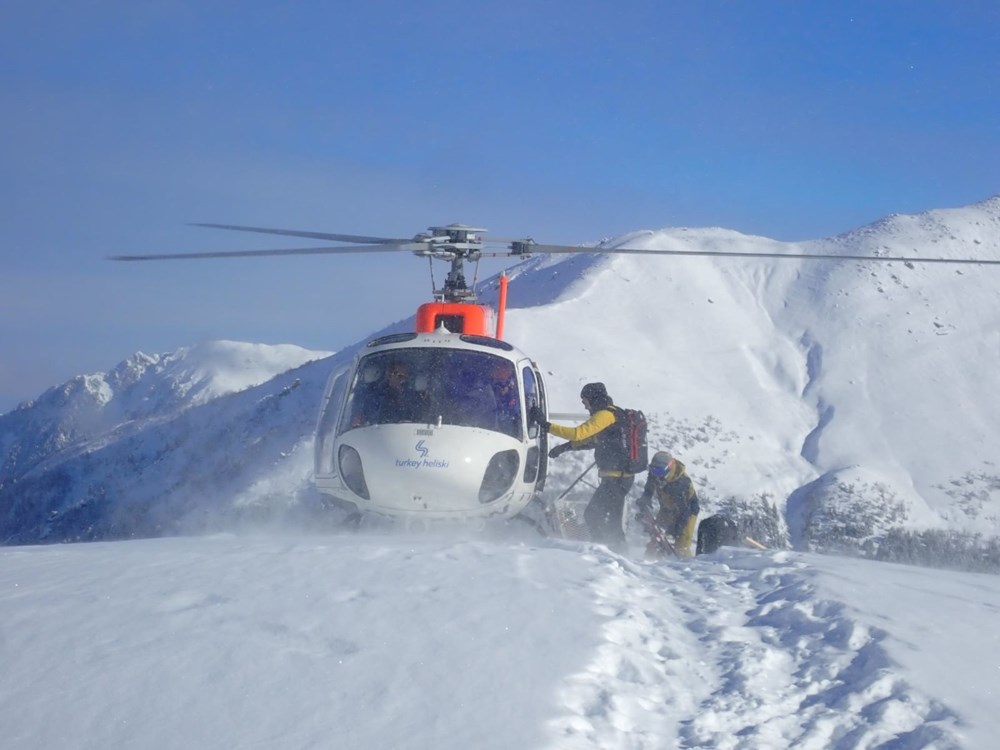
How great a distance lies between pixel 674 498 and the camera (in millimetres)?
9617

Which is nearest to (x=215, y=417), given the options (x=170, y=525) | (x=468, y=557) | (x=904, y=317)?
(x=170, y=525)

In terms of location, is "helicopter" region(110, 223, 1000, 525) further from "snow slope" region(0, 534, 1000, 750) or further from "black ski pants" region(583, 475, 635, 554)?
"snow slope" region(0, 534, 1000, 750)

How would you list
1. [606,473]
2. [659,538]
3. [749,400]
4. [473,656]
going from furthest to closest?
[749,400] < [606,473] < [659,538] < [473,656]

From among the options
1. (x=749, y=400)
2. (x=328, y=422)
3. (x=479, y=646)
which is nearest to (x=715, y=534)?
(x=328, y=422)

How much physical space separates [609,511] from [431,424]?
8.62 feet

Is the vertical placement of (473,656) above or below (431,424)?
below

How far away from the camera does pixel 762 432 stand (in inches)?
1065

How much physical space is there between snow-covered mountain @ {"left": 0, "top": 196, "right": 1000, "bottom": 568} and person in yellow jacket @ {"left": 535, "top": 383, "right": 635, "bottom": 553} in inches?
396

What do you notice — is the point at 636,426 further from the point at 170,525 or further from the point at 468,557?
the point at 170,525

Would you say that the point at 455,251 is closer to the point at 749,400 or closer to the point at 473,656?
the point at 473,656

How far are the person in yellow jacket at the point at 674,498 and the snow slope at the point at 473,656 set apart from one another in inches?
138

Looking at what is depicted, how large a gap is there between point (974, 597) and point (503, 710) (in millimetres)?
3714

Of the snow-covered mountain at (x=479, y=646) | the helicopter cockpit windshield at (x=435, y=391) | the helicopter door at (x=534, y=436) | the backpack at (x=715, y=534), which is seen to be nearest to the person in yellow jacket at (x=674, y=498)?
the backpack at (x=715, y=534)

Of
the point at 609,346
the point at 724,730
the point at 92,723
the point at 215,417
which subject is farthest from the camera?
the point at 215,417
